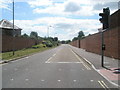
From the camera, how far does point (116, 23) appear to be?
28.7 meters

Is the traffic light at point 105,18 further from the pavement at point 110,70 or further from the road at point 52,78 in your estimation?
the road at point 52,78

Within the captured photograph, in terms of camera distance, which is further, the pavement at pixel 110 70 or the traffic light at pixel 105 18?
the traffic light at pixel 105 18

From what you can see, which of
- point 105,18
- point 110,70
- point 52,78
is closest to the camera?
point 52,78

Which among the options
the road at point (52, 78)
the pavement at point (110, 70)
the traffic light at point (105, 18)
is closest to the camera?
the road at point (52, 78)

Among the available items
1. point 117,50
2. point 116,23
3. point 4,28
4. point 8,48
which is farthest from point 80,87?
point 4,28

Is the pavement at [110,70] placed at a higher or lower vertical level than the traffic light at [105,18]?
lower

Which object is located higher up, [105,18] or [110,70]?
[105,18]

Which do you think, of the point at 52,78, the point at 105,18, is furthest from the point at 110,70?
the point at 52,78

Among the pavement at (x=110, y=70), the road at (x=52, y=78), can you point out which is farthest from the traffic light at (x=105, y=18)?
the road at (x=52, y=78)

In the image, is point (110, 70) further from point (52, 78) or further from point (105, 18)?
point (52, 78)

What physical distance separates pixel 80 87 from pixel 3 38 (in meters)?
39.4

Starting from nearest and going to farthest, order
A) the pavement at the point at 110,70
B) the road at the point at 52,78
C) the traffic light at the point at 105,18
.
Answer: the road at the point at 52,78 → the pavement at the point at 110,70 → the traffic light at the point at 105,18

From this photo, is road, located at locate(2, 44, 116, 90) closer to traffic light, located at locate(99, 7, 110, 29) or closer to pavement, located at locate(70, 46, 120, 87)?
pavement, located at locate(70, 46, 120, 87)

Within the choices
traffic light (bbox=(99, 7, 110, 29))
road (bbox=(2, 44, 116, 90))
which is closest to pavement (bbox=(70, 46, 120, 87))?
road (bbox=(2, 44, 116, 90))
